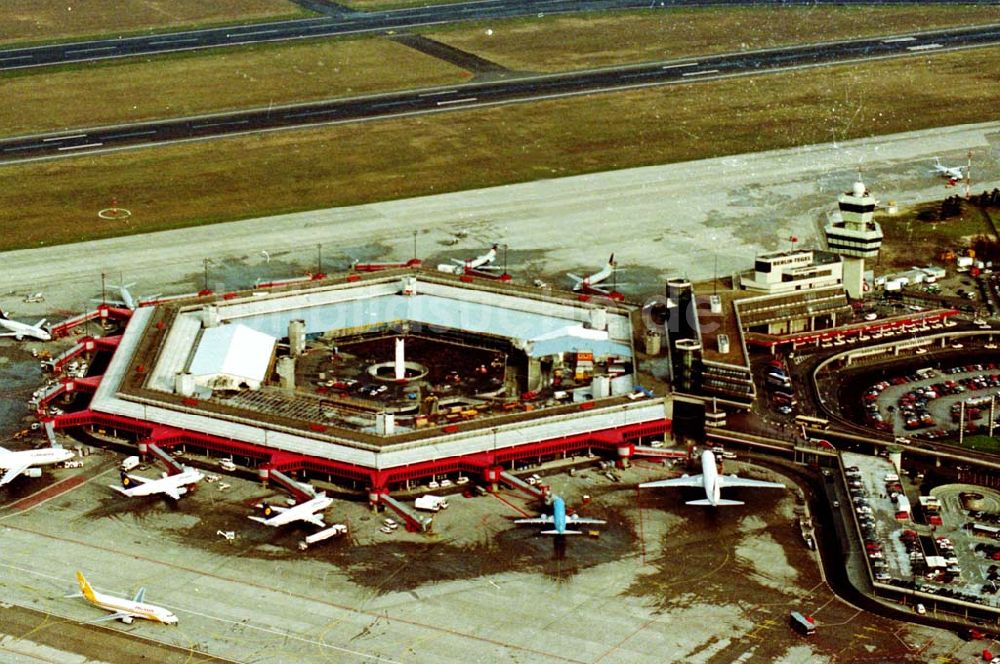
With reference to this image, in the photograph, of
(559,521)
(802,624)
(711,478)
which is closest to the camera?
(802,624)

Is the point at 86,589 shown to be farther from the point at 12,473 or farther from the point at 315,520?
the point at 12,473

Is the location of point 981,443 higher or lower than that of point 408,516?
higher

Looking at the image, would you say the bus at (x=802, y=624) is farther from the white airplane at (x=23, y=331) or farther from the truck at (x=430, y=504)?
the white airplane at (x=23, y=331)

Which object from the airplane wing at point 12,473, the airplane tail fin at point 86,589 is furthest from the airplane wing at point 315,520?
the airplane wing at point 12,473

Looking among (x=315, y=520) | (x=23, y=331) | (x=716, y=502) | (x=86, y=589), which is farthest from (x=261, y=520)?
(x=23, y=331)

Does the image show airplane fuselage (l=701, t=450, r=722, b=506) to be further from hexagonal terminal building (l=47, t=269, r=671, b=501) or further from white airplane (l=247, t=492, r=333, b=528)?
white airplane (l=247, t=492, r=333, b=528)

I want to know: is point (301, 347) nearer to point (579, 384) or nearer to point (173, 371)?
point (173, 371)

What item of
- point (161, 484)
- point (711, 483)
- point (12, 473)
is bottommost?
point (12, 473)
